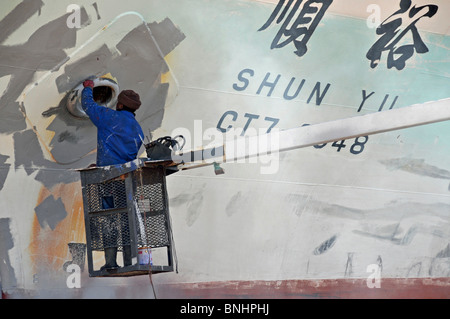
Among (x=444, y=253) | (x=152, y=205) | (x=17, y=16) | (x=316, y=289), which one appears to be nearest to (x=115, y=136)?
(x=152, y=205)

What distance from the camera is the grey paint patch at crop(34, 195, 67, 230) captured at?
5.28 m

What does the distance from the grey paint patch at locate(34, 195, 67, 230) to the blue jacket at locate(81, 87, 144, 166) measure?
0.82 meters

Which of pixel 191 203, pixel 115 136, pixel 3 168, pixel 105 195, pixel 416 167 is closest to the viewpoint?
pixel 105 195

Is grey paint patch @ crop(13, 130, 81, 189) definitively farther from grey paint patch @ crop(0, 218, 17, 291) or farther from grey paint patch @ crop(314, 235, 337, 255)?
grey paint patch @ crop(314, 235, 337, 255)

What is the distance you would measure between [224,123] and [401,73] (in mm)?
1698

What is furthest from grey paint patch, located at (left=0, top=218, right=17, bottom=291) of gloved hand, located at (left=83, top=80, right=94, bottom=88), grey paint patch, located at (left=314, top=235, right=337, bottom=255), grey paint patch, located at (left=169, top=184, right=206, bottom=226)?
grey paint patch, located at (left=314, top=235, right=337, bottom=255)

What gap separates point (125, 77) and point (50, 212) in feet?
3.75

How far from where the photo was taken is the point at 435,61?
6.54 meters

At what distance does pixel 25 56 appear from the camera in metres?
5.13

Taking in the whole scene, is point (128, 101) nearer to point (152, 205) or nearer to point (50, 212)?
point (152, 205)

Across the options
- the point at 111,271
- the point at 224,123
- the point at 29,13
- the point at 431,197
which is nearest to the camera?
the point at 111,271

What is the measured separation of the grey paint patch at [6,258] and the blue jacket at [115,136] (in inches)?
39.0

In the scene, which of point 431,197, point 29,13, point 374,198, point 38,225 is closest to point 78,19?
point 29,13
